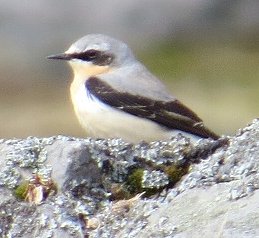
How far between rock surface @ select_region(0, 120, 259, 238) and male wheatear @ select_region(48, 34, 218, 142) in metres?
3.22

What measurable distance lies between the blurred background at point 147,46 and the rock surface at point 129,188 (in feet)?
39.6

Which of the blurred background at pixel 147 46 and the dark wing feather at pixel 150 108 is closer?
the dark wing feather at pixel 150 108

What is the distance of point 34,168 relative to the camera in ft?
20.2

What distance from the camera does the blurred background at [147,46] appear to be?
19.3 m

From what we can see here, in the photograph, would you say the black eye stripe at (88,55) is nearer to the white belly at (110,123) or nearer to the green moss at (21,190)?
the white belly at (110,123)

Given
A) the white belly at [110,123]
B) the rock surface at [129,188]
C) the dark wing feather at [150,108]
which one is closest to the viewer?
the rock surface at [129,188]

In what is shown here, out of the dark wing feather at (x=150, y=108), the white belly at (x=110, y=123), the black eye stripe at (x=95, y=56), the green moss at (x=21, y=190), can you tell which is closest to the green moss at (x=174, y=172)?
the green moss at (x=21, y=190)

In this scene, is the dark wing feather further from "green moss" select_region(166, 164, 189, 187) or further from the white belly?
"green moss" select_region(166, 164, 189, 187)

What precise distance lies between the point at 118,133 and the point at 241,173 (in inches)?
163

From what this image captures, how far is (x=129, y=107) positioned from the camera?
9969mm

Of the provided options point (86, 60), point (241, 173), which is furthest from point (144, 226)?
point (86, 60)

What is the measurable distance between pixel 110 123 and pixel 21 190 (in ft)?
12.3

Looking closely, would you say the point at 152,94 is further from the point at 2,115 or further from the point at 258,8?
the point at 258,8

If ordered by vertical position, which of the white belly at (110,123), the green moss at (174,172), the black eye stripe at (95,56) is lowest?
the green moss at (174,172)
